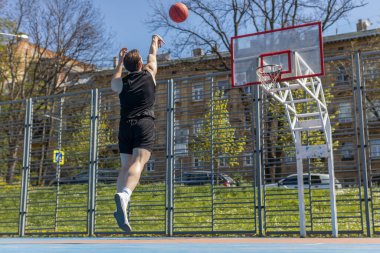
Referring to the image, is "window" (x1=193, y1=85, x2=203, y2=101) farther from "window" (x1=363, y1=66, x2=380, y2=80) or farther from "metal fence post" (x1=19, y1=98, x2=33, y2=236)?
"metal fence post" (x1=19, y1=98, x2=33, y2=236)

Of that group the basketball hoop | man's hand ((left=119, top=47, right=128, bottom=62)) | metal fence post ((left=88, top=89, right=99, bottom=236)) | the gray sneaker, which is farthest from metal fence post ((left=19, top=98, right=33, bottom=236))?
the gray sneaker

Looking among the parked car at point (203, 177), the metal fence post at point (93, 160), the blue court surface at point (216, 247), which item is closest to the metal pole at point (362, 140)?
the blue court surface at point (216, 247)

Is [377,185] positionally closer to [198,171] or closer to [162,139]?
[198,171]

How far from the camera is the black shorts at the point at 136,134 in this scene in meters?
5.36

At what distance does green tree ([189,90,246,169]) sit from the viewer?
37.9ft

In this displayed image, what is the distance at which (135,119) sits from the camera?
5426mm

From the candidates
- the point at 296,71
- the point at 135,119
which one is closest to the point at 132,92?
the point at 135,119

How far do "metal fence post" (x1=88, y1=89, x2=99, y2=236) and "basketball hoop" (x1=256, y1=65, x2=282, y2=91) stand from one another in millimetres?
4864

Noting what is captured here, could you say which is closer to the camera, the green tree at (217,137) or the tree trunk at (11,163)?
the green tree at (217,137)

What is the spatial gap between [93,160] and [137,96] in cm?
717

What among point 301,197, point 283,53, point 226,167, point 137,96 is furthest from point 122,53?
point 226,167

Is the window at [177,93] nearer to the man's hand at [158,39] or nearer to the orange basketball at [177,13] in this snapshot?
the orange basketball at [177,13]

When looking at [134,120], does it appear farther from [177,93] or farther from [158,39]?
[177,93]

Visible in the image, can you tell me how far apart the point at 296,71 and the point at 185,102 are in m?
4.88
